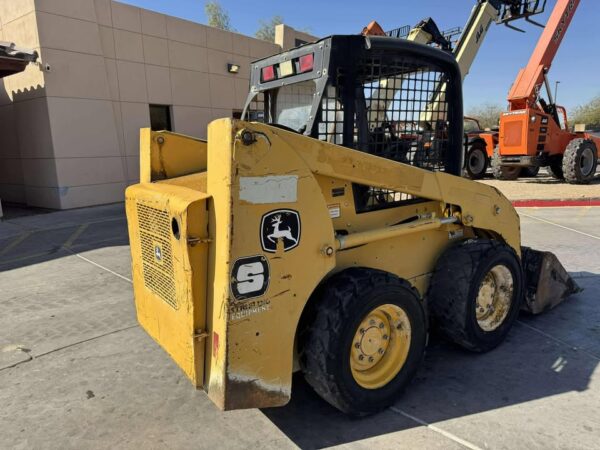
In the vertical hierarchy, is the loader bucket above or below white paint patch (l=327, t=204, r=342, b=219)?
below

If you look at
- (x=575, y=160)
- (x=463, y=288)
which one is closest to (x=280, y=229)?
(x=463, y=288)

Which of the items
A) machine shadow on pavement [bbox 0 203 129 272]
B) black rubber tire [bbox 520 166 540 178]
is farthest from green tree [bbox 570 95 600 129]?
machine shadow on pavement [bbox 0 203 129 272]

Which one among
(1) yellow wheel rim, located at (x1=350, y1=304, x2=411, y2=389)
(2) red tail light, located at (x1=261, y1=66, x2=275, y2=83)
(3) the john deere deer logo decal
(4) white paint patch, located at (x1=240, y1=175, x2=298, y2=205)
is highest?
(2) red tail light, located at (x1=261, y1=66, x2=275, y2=83)

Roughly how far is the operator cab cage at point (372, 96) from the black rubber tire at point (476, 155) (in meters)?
13.1

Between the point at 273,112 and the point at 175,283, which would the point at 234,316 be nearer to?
the point at 175,283

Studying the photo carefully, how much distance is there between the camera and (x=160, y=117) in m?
14.4

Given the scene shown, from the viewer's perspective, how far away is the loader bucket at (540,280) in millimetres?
4102

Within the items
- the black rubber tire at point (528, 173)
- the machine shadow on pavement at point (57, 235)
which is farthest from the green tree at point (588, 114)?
the machine shadow on pavement at point (57, 235)

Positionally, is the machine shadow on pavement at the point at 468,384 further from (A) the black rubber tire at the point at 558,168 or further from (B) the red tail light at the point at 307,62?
(A) the black rubber tire at the point at 558,168

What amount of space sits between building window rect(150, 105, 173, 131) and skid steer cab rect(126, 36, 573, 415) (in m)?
11.4

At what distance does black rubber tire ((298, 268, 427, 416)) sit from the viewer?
A: 250 cm

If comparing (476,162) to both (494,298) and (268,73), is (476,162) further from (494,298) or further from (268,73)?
(268,73)

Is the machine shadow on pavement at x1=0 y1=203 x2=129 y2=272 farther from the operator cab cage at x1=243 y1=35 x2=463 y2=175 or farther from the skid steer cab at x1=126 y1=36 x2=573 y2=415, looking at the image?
the operator cab cage at x1=243 y1=35 x2=463 y2=175

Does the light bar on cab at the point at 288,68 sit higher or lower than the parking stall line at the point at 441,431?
higher
